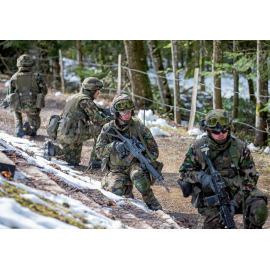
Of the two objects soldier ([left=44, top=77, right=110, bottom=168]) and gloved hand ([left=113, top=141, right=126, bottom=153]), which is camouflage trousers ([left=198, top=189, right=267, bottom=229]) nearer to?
gloved hand ([left=113, top=141, right=126, bottom=153])

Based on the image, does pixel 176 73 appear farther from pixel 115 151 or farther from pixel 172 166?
pixel 115 151

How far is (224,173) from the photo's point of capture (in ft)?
13.7

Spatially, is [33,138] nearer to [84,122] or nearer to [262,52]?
[84,122]

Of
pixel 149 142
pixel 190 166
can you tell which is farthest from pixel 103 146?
pixel 190 166

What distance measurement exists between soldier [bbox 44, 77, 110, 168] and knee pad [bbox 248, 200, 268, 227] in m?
3.59

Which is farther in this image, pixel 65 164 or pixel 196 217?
pixel 65 164

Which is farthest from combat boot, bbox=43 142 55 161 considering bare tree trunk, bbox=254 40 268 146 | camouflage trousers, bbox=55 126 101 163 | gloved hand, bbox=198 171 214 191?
bare tree trunk, bbox=254 40 268 146

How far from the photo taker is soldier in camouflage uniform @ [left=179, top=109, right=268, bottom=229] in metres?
3.96

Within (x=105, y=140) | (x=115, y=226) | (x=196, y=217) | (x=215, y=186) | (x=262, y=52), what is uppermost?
(x=262, y=52)

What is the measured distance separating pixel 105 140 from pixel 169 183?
1936 mm

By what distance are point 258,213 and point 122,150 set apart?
2.06 metres

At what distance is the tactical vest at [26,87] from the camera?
335 inches
